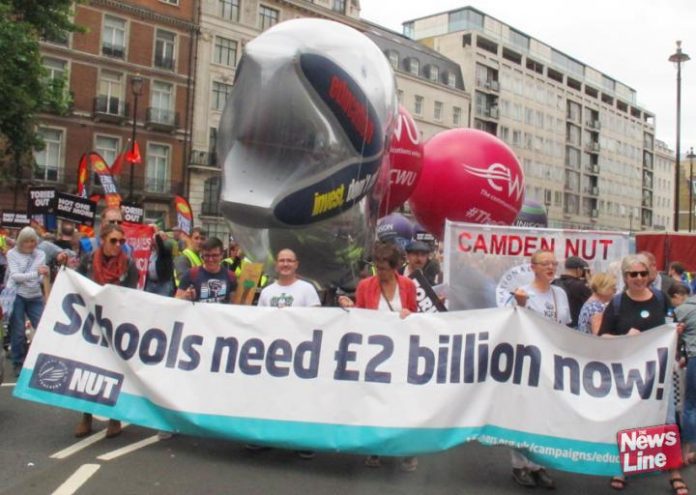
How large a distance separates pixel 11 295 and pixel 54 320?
311cm

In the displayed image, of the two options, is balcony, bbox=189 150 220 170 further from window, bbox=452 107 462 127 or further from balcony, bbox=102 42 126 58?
window, bbox=452 107 462 127

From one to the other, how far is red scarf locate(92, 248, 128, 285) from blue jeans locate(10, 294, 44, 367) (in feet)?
7.53

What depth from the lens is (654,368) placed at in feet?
15.3

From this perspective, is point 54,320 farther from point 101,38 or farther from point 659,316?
point 101,38

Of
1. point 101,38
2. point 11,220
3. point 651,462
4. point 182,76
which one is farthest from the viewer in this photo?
point 182,76

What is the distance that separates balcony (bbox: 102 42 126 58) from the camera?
121ft

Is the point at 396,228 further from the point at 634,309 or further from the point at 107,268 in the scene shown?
the point at 634,309

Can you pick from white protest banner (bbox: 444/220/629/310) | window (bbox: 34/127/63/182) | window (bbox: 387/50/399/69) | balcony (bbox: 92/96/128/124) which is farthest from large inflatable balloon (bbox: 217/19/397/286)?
window (bbox: 387/50/399/69)

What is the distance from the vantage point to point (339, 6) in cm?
4741

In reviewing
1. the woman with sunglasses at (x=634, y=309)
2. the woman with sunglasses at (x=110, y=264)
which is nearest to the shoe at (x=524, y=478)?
the woman with sunglasses at (x=634, y=309)

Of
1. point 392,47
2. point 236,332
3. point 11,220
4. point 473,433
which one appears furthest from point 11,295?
point 392,47

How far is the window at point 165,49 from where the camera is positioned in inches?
1527

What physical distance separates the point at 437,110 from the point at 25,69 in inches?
1676

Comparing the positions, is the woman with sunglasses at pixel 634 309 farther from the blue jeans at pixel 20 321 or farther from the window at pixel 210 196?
the window at pixel 210 196
